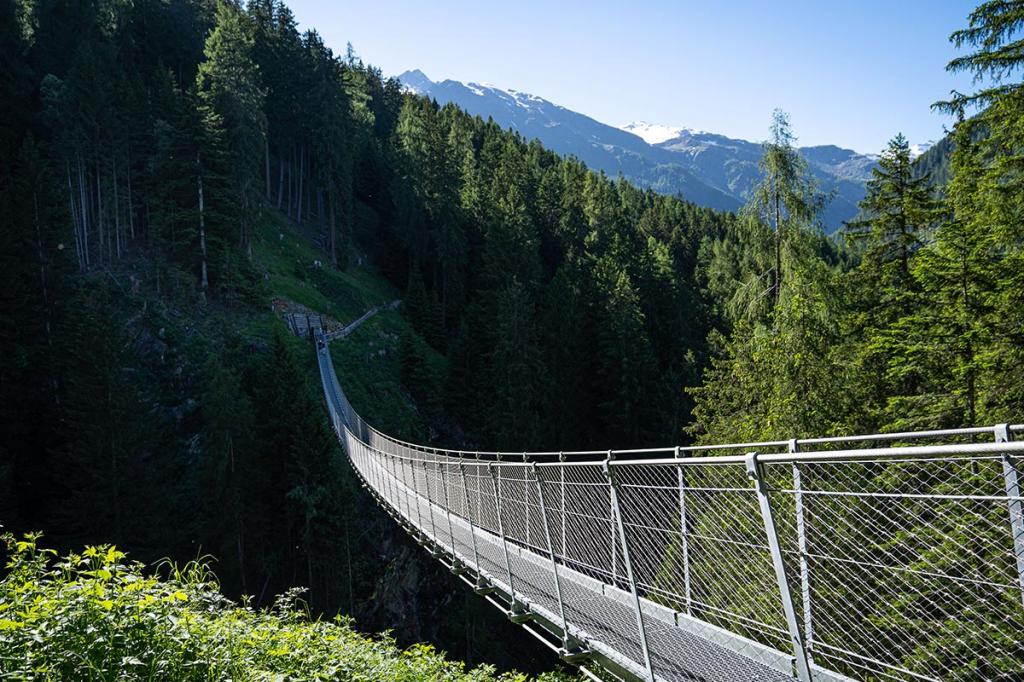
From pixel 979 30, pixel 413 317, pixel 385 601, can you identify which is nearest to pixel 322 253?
pixel 413 317

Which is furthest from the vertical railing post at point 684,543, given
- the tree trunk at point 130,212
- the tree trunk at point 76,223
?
the tree trunk at point 130,212

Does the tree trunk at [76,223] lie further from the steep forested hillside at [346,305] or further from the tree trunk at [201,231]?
the tree trunk at [201,231]

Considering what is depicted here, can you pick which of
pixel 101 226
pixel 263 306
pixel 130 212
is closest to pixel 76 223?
pixel 101 226

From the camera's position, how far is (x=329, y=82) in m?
44.0

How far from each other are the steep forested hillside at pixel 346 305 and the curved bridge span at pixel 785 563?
4640 millimetres

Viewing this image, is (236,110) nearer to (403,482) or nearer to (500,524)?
(403,482)

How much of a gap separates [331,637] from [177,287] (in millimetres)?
27210

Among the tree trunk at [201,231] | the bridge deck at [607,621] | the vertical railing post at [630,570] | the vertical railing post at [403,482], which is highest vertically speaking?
the tree trunk at [201,231]

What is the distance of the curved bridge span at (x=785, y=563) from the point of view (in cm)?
219

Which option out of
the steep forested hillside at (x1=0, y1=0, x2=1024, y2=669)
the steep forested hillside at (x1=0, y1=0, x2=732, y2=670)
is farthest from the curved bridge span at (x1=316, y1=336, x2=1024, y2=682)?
the steep forested hillside at (x1=0, y1=0, x2=732, y2=670)

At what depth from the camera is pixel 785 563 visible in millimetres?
2848

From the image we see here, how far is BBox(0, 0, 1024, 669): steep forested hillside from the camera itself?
39.1ft

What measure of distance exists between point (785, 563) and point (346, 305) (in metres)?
36.1

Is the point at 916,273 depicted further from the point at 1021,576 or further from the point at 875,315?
the point at 1021,576
